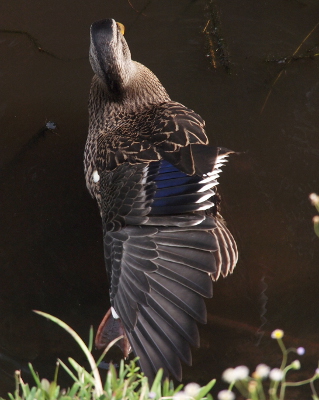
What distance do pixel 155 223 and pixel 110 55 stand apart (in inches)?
57.6

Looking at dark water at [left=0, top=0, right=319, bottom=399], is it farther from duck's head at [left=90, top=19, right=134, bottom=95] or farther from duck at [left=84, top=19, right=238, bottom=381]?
duck's head at [left=90, top=19, right=134, bottom=95]

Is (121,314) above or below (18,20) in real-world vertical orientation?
below

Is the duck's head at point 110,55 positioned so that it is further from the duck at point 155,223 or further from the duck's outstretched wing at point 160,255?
the duck's outstretched wing at point 160,255

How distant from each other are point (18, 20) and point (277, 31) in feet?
8.09

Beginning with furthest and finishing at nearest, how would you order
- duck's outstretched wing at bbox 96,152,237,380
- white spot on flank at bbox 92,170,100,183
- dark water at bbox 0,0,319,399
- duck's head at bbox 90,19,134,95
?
dark water at bbox 0,0,319,399 < white spot on flank at bbox 92,170,100,183 < duck's head at bbox 90,19,134,95 < duck's outstretched wing at bbox 96,152,237,380

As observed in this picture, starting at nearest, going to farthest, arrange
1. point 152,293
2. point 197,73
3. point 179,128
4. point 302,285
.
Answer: point 152,293 → point 179,128 → point 302,285 → point 197,73

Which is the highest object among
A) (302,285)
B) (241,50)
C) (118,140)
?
(241,50)

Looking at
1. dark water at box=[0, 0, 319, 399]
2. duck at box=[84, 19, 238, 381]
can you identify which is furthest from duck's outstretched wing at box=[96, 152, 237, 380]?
dark water at box=[0, 0, 319, 399]

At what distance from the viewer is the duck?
3.17 meters

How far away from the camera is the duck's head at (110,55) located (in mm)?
4082

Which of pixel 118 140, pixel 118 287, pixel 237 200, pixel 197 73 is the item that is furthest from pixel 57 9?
pixel 118 287

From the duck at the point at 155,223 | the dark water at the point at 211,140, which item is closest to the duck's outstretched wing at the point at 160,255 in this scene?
the duck at the point at 155,223

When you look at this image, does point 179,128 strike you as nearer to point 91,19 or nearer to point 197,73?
point 197,73

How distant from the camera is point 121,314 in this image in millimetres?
3334
